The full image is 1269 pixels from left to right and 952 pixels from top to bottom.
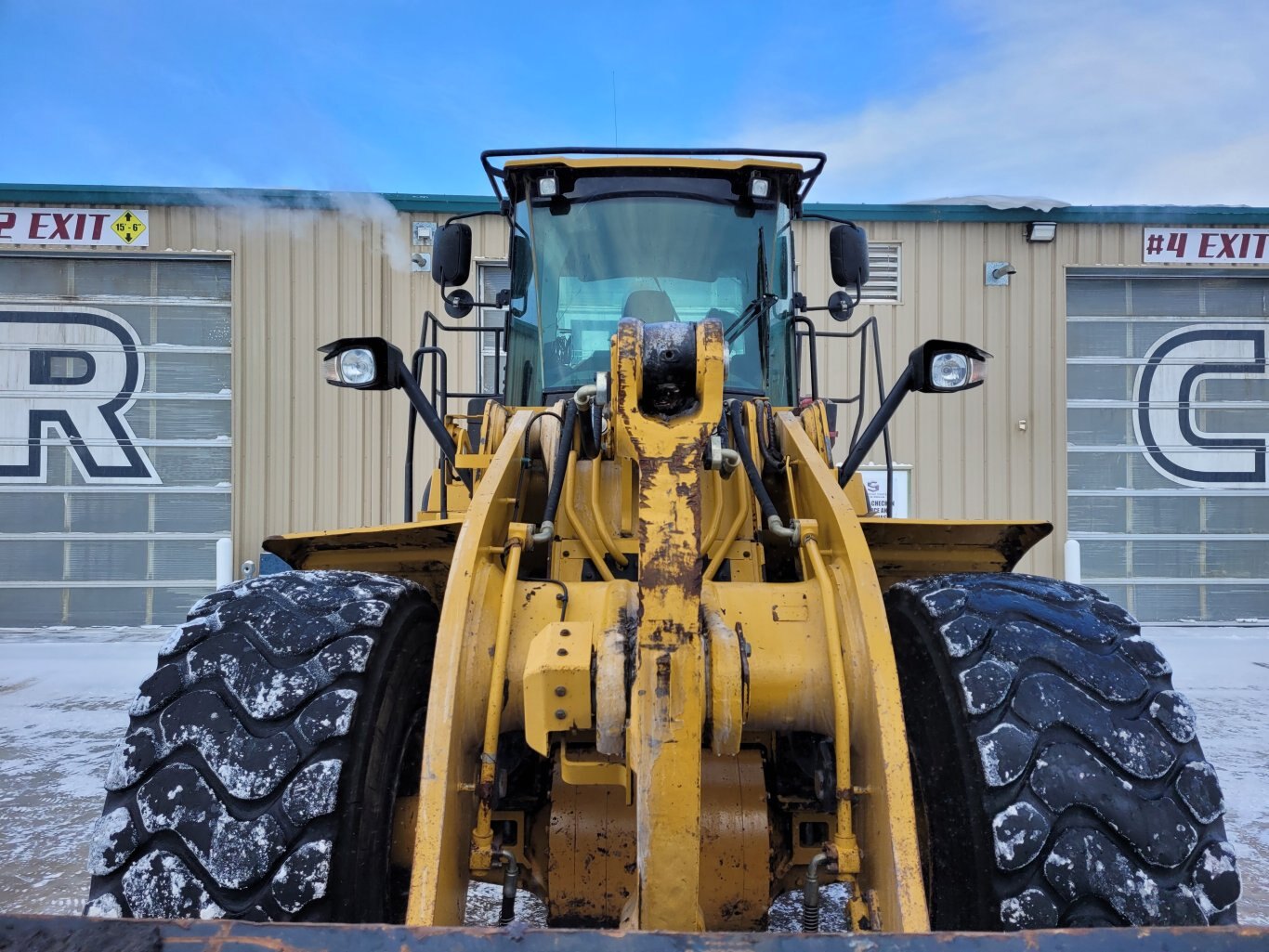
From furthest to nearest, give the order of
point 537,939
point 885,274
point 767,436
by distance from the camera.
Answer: point 885,274, point 767,436, point 537,939

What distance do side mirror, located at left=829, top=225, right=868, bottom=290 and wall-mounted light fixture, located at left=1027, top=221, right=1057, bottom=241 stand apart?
807 cm

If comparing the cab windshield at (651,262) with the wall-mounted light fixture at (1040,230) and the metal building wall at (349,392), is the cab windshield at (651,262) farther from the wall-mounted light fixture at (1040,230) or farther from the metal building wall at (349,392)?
the wall-mounted light fixture at (1040,230)

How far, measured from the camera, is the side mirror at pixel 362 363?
2600 mm

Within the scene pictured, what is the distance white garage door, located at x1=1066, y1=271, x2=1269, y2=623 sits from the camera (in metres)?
10.6

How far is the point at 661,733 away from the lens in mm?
1504

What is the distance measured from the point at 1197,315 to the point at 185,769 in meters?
12.2

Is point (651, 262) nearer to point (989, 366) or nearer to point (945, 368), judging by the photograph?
point (945, 368)

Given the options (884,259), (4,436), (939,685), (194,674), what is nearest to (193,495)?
(4,436)

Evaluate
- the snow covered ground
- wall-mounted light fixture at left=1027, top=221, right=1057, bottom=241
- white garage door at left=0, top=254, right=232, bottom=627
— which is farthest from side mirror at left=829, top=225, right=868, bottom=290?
white garage door at left=0, top=254, right=232, bottom=627

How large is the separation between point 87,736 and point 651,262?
5.26m

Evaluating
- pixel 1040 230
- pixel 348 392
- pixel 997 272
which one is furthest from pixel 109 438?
pixel 1040 230

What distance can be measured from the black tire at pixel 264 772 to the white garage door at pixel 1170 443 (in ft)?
34.0

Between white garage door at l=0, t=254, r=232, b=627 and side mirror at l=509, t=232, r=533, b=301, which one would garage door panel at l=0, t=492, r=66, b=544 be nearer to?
white garage door at l=0, t=254, r=232, b=627

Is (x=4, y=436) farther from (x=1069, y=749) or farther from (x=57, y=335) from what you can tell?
(x=1069, y=749)
